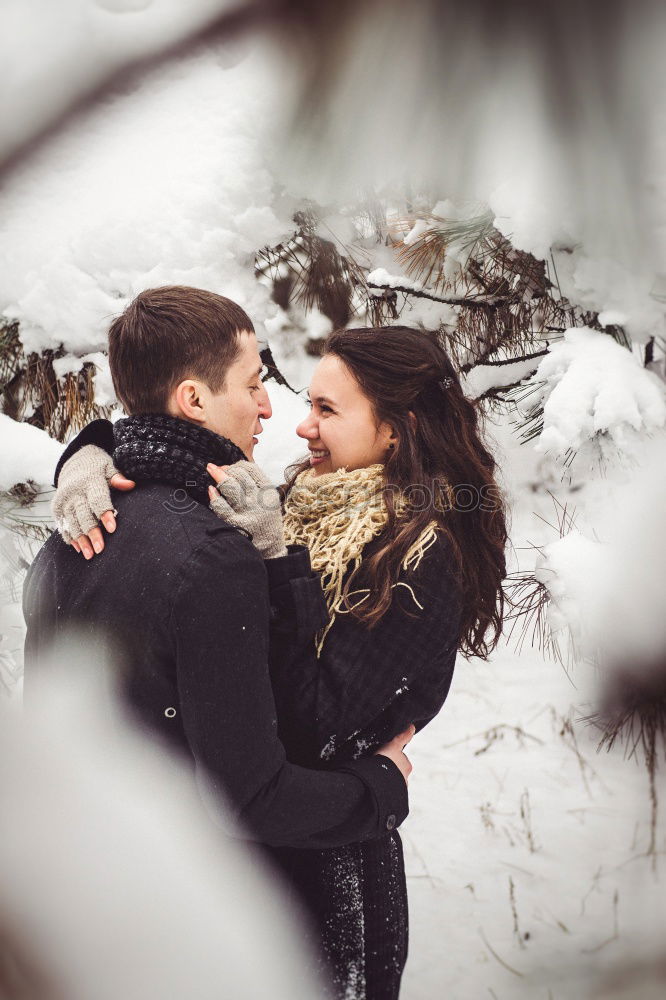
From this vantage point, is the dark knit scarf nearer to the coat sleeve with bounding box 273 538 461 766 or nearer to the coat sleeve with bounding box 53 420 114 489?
the coat sleeve with bounding box 53 420 114 489

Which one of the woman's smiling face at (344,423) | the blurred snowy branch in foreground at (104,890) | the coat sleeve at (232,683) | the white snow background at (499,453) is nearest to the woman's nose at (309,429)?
the woman's smiling face at (344,423)

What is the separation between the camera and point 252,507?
72 centimetres

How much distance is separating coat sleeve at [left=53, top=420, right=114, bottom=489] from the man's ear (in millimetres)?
122

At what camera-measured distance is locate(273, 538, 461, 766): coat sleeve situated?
30.9 inches

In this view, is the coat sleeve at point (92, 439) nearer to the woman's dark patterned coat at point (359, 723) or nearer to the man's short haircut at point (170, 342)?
the man's short haircut at point (170, 342)

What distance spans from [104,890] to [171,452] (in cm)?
49

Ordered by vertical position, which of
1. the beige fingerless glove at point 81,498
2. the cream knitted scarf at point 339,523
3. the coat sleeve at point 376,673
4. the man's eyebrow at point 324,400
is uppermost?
the man's eyebrow at point 324,400

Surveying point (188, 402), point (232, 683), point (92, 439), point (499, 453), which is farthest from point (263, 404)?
point (499, 453)

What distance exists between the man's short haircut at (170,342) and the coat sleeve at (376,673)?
323 millimetres

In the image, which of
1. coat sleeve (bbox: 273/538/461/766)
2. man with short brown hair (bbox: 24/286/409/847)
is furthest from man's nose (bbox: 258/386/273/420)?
coat sleeve (bbox: 273/538/461/766)

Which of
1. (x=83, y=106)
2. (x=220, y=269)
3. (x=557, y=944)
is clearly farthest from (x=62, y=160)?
(x=557, y=944)

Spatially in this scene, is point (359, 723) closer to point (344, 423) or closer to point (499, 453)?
point (344, 423)

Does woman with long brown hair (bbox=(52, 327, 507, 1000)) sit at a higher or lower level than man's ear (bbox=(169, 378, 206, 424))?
lower

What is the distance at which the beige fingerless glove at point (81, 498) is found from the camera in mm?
698
